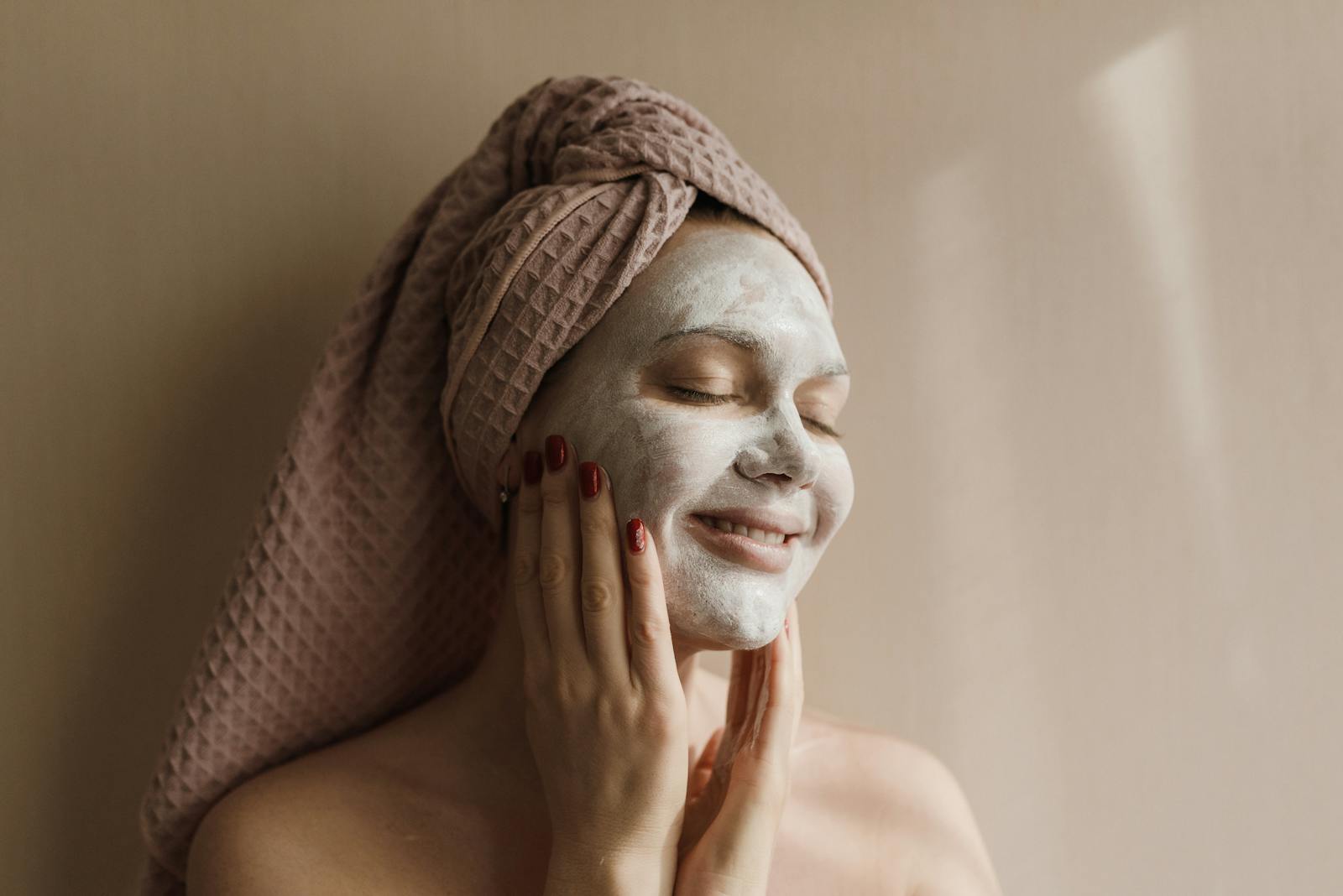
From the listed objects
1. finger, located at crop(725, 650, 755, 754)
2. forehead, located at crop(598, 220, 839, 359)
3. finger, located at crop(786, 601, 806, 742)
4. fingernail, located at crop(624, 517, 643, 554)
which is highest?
forehead, located at crop(598, 220, 839, 359)

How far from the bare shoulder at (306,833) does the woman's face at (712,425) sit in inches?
14.9

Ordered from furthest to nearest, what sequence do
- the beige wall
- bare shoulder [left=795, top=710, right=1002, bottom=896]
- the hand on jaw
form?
1. the beige wall
2. bare shoulder [left=795, top=710, right=1002, bottom=896]
3. the hand on jaw

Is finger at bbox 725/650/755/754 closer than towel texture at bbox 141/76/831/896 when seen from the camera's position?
No

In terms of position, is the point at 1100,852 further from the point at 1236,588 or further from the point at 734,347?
the point at 734,347

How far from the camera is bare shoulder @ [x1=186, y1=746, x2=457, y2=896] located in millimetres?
1043

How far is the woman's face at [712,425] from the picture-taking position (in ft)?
3.40

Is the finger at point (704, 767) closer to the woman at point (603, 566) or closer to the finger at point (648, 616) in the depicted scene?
the woman at point (603, 566)

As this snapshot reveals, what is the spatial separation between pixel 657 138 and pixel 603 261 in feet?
0.53

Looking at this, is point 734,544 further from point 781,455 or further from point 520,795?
point 520,795

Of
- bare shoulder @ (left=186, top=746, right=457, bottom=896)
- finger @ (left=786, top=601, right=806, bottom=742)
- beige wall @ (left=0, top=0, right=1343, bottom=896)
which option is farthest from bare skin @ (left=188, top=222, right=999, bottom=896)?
beige wall @ (left=0, top=0, right=1343, bottom=896)

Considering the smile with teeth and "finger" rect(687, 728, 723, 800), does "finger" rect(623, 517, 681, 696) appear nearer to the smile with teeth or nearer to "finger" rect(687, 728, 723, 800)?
the smile with teeth

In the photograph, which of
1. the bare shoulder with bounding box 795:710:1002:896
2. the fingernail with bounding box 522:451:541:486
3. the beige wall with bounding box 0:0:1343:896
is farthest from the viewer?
the beige wall with bounding box 0:0:1343:896

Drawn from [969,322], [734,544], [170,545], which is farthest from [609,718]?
[969,322]

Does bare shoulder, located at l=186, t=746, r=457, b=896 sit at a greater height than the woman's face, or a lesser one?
lesser
